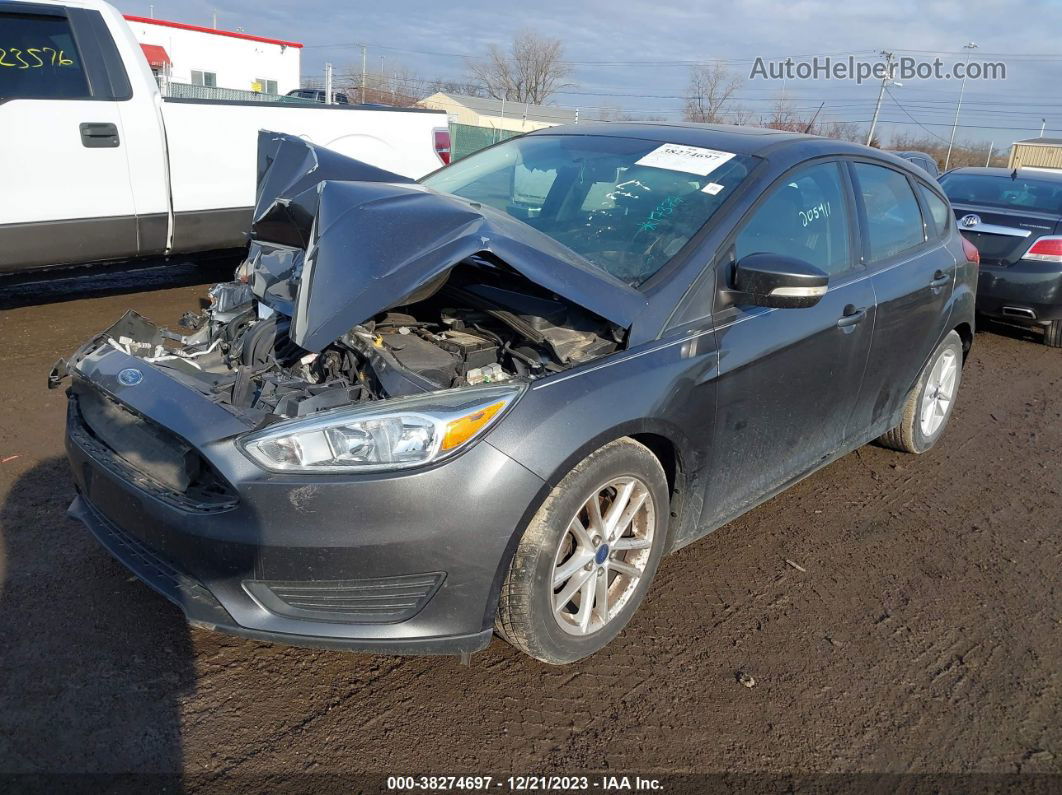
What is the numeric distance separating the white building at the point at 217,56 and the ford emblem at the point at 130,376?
3653 cm

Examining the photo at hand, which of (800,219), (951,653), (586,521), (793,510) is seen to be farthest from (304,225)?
(951,653)

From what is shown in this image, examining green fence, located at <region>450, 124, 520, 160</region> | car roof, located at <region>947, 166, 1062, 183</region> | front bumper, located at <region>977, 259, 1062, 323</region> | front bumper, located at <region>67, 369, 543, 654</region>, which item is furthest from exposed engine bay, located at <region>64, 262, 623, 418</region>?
green fence, located at <region>450, 124, 520, 160</region>

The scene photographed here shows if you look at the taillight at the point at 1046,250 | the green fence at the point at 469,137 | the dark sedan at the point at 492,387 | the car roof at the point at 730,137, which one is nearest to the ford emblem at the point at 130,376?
the dark sedan at the point at 492,387

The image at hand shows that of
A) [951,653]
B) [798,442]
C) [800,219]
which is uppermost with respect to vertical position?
[800,219]

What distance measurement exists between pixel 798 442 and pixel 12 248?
479 centimetres

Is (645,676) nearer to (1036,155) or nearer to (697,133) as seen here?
(697,133)

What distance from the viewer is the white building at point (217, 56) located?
120 ft

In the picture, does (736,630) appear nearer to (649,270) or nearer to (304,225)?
(649,270)

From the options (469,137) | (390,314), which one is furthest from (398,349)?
(469,137)

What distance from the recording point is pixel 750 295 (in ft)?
9.50

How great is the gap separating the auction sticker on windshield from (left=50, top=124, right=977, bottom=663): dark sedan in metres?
0.01

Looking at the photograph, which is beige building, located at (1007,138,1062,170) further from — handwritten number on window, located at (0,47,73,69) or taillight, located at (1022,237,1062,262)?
handwritten number on window, located at (0,47,73,69)

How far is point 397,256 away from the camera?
8.09 feet

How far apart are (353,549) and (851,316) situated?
2.35 metres
